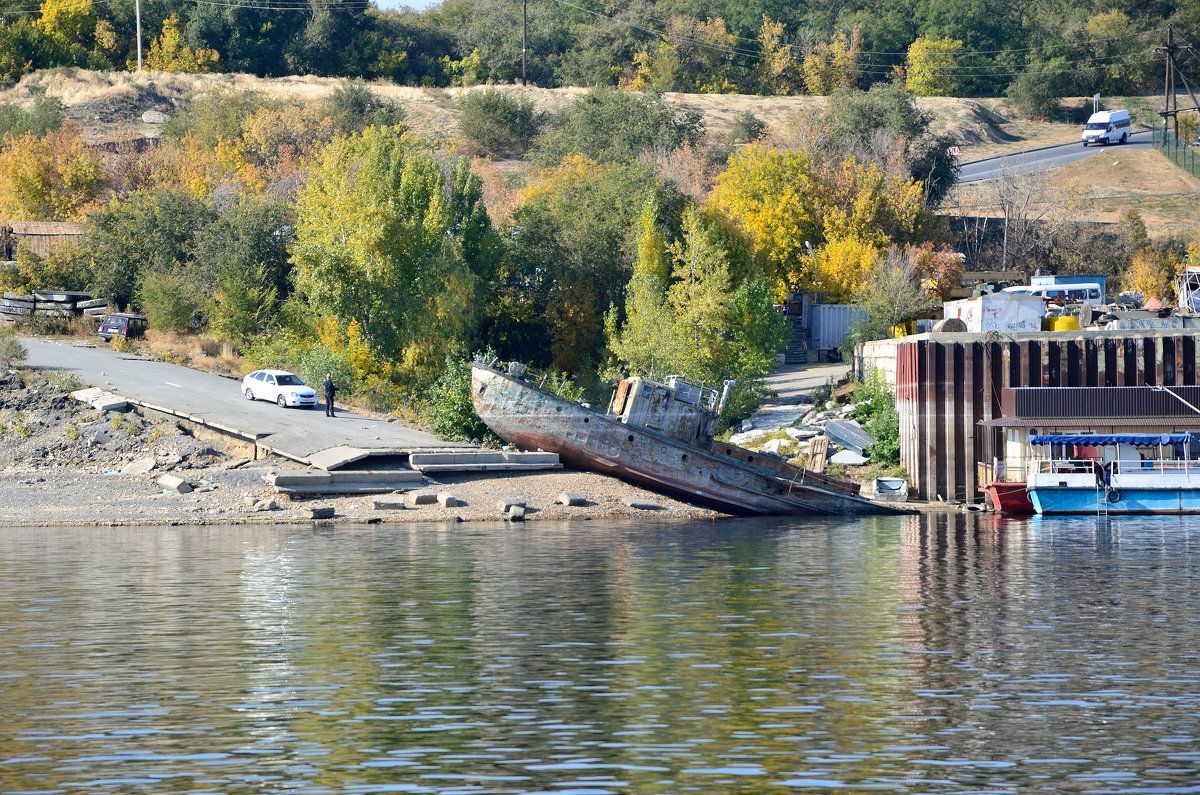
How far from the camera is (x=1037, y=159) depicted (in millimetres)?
123062

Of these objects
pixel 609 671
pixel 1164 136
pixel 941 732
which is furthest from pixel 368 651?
pixel 1164 136

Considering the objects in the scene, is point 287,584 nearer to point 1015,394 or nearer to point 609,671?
point 609,671

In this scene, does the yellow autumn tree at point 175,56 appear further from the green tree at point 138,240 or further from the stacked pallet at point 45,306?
the stacked pallet at point 45,306

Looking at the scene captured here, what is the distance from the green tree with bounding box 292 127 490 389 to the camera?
68.7m

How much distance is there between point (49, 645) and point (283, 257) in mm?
54584

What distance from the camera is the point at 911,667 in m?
23.9

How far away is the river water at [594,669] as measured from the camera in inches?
690

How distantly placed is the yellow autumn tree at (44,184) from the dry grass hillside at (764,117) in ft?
68.2

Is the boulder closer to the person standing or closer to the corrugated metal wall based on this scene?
the corrugated metal wall

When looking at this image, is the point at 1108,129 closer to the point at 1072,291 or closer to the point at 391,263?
the point at 1072,291

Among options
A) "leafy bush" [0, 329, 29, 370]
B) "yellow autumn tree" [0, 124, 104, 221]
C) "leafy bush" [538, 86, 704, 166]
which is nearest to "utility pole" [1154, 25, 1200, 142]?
"leafy bush" [538, 86, 704, 166]

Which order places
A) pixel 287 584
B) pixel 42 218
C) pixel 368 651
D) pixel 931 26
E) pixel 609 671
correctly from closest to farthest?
pixel 609 671 → pixel 368 651 → pixel 287 584 → pixel 42 218 → pixel 931 26

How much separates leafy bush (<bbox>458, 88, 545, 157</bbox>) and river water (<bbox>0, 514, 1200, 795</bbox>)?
88453mm

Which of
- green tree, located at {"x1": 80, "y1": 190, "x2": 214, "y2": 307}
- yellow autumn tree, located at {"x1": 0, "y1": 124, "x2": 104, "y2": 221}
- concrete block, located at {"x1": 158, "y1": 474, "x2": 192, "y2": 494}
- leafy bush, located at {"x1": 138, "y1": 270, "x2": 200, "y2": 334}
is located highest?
yellow autumn tree, located at {"x1": 0, "y1": 124, "x2": 104, "y2": 221}
